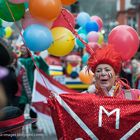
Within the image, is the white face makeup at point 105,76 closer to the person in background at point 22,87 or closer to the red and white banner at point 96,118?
the red and white banner at point 96,118

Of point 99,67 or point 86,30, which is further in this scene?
point 86,30

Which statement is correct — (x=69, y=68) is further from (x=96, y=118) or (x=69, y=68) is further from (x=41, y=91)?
(x=96, y=118)

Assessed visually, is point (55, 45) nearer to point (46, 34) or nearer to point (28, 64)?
point (46, 34)

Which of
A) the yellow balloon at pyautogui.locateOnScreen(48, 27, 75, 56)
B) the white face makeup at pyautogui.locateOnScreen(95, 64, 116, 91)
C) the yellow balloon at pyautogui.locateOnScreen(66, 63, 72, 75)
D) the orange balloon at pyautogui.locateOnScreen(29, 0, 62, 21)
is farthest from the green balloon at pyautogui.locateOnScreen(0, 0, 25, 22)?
the yellow balloon at pyautogui.locateOnScreen(66, 63, 72, 75)

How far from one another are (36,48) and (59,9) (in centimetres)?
47

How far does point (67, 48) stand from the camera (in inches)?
188

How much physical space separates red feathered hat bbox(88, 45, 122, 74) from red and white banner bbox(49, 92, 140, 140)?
41 cm

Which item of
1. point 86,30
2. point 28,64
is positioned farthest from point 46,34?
point 28,64

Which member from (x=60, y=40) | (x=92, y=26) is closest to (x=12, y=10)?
(x=60, y=40)

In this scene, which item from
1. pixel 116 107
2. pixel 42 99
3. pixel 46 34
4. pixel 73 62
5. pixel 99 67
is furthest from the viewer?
pixel 73 62

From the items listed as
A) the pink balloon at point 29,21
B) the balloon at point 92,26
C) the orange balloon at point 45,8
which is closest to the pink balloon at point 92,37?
the balloon at point 92,26

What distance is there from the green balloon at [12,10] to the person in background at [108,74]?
32.5 inches

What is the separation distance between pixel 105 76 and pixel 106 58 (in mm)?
159

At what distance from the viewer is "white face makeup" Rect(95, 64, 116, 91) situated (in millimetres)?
3916
